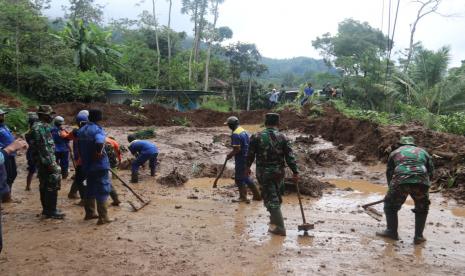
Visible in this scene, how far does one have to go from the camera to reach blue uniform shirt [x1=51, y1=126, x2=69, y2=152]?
383 inches

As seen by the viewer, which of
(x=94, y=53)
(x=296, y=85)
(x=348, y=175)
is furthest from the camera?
(x=296, y=85)

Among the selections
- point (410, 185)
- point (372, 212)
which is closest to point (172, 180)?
point (372, 212)

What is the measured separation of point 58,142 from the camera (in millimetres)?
9844

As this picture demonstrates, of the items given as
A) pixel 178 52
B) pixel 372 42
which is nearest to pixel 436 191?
pixel 372 42

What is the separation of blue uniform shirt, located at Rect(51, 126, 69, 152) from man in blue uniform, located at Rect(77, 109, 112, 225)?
3036 millimetres

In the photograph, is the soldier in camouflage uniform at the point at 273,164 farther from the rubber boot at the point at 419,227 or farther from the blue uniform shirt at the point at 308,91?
the blue uniform shirt at the point at 308,91

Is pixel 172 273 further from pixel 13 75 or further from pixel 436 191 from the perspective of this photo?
pixel 13 75

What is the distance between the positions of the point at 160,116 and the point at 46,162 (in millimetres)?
16941

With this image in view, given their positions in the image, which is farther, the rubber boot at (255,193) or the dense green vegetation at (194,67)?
the dense green vegetation at (194,67)

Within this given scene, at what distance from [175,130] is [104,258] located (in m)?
14.5

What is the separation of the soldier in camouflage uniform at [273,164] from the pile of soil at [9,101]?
16656mm

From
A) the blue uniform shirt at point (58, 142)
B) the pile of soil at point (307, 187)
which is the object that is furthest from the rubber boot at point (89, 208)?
the pile of soil at point (307, 187)

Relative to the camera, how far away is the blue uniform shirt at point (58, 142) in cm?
972

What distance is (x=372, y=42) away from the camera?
40438 mm
